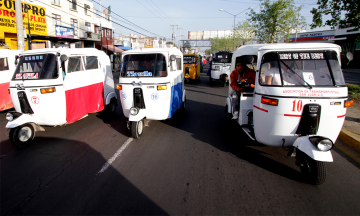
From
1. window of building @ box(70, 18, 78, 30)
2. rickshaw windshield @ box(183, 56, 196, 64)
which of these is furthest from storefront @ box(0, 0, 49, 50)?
rickshaw windshield @ box(183, 56, 196, 64)

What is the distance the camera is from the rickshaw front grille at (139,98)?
19.2 ft

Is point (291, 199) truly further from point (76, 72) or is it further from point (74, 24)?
point (74, 24)

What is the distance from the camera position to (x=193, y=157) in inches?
182

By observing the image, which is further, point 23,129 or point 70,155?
point 23,129

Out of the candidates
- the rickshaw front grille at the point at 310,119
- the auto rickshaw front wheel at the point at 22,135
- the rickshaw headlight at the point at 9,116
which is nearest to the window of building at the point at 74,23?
the rickshaw headlight at the point at 9,116

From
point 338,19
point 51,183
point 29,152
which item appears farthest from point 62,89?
point 338,19

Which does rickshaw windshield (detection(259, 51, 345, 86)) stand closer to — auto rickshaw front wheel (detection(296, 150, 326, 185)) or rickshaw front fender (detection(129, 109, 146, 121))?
auto rickshaw front wheel (detection(296, 150, 326, 185))

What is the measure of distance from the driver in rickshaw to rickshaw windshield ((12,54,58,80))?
15.3 ft

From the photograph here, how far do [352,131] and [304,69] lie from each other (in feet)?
10.4

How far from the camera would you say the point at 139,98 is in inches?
231

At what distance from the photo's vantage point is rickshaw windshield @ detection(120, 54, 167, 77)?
19.6ft

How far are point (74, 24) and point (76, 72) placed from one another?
2737 centimetres

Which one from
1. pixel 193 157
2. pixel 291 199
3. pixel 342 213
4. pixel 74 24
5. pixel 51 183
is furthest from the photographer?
pixel 74 24

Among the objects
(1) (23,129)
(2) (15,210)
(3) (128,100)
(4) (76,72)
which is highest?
(4) (76,72)
